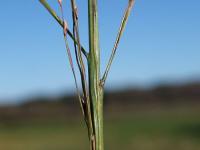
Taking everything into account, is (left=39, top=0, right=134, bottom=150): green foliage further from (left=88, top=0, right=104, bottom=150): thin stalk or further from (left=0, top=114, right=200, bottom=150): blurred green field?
(left=0, top=114, right=200, bottom=150): blurred green field

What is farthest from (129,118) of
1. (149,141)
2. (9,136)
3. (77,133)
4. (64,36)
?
(64,36)

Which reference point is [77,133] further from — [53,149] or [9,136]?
[53,149]

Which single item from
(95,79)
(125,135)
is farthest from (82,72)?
(125,135)

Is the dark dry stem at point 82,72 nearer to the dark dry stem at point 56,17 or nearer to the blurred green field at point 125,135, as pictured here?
the dark dry stem at point 56,17

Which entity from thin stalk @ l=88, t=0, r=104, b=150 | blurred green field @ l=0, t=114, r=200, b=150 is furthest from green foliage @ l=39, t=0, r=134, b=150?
blurred green field @ l=0, t=114, r=200, b=150

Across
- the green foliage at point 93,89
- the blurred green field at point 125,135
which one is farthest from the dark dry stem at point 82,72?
the blurred green field at point 125,135

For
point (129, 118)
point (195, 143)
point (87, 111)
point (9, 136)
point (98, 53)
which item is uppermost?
point (129, 118)
